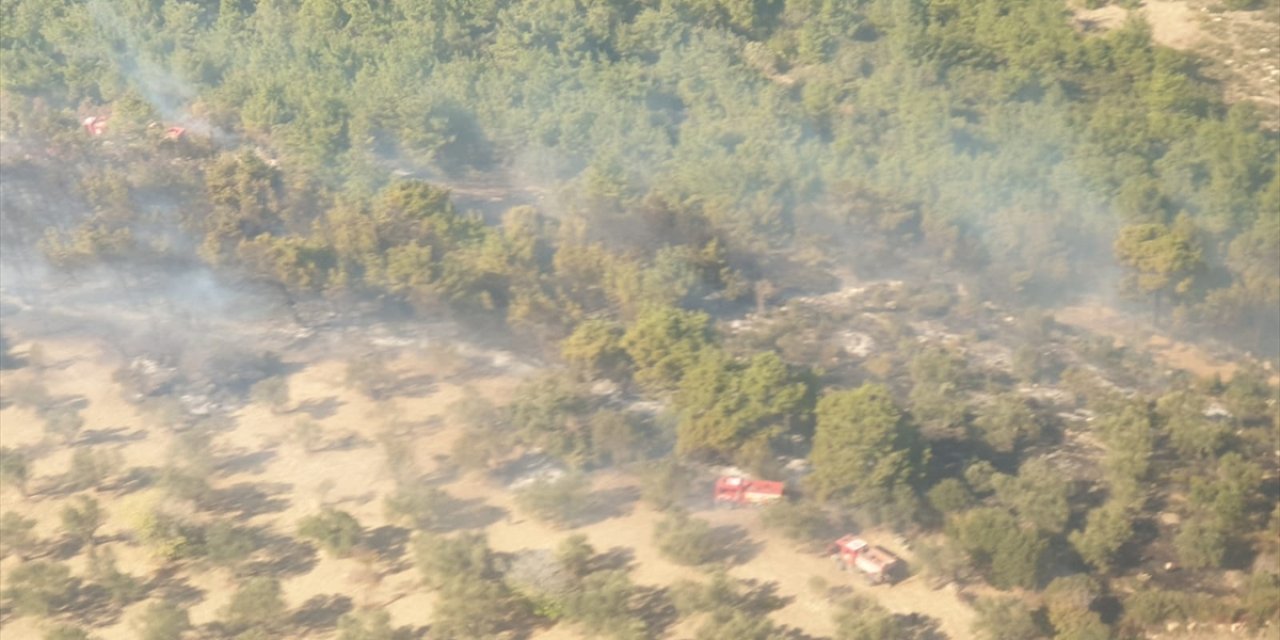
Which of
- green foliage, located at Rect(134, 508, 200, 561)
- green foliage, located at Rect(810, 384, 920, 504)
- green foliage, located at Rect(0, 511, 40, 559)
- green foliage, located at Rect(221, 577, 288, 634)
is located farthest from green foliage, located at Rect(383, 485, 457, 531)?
green foliage, located at Rect(810, 384, 920, 504)

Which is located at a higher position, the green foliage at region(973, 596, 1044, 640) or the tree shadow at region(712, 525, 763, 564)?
the tree shadow at region(712, 525, 763, 564)

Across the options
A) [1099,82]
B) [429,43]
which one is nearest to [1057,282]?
[1099,82]

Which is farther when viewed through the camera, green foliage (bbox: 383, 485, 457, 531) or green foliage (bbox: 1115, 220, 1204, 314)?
green foliage (bbox: 1115, 220, 1204, 314)

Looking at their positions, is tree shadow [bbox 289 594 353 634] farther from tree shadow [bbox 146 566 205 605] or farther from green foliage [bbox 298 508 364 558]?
tree shadow [bbox 146 566 205 605]

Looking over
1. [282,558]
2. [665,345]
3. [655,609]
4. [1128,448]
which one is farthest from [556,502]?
[1128,448]

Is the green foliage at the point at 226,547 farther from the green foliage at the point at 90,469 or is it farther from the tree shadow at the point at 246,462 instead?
the green foliage at the point at 90,469

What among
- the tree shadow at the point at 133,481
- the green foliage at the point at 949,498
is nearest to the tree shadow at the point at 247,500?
the tree shadow at the point at 133,481

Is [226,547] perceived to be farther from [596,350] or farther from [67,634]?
[596,350]

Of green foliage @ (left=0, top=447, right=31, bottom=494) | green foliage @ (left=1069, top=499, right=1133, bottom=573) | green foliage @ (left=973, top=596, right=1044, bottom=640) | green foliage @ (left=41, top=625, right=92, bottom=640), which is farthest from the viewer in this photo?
green foliage @ (left=0, top=447, right=31, bottom=494)
